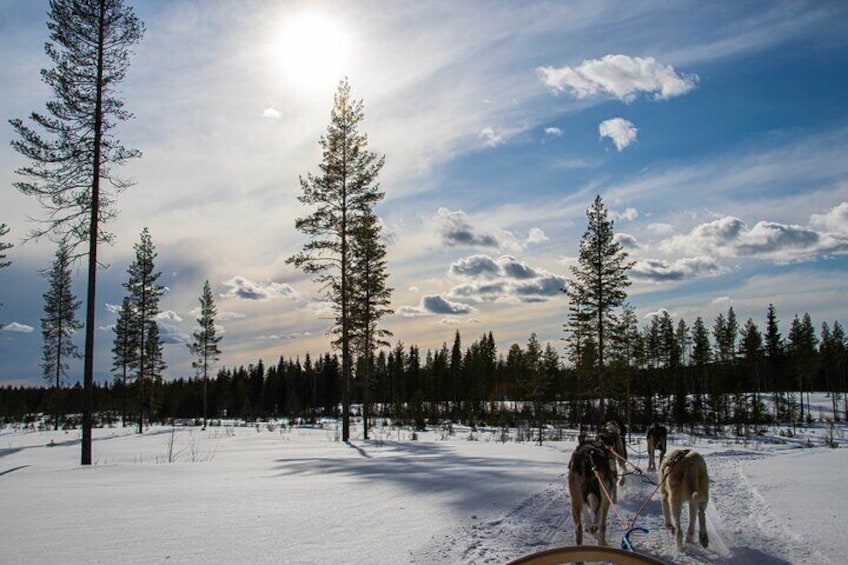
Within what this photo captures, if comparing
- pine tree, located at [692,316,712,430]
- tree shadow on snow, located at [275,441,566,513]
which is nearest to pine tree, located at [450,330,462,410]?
pine tree, located at [692,316,712,430]

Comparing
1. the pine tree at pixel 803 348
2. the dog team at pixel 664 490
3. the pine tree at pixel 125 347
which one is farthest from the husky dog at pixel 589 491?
the pine tree at pixel 803 348

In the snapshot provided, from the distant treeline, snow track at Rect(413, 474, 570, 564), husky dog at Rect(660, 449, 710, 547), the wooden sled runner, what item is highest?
the wooden sled runner

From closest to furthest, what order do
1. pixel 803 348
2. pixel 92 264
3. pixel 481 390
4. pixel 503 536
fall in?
pixel 503 536
pixel 92 264
pixel 803 348
pixel 481 390

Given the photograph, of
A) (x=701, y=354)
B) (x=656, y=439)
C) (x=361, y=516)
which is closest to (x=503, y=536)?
(x=361, y=516)

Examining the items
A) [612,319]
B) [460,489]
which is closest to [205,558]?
[460,489]

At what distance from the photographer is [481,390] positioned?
8800cm

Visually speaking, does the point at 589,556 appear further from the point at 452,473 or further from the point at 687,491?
the point at 452,473

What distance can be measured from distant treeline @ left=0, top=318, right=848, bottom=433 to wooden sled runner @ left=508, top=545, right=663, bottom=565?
5205cm

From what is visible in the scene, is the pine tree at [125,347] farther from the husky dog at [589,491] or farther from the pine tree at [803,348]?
the pine tree at [803,348]

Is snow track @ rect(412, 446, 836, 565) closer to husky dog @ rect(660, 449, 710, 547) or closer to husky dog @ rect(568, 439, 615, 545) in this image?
husky dog @ rect(660, 449, 710, 547)

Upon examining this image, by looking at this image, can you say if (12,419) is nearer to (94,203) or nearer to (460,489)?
(94,203)

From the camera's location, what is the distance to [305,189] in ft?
80.5

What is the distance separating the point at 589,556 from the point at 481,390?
88.4 m

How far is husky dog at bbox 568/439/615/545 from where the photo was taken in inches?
240
